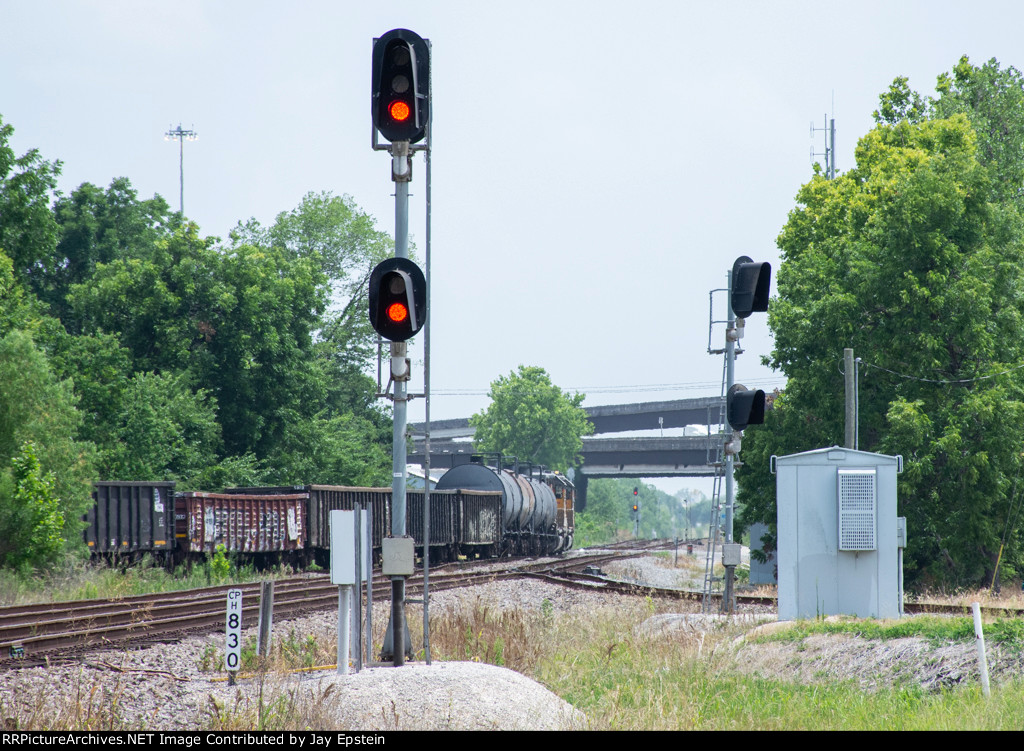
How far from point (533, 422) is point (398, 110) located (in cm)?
7946

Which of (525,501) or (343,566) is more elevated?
(343,566)

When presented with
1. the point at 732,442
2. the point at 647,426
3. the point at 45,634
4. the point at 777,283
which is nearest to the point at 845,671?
the point at 732,442

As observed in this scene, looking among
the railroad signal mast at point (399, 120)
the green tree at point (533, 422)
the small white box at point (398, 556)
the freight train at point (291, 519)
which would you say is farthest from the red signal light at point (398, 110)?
the green tree at point (533, 422)

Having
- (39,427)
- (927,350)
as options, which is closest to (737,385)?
(927,350)

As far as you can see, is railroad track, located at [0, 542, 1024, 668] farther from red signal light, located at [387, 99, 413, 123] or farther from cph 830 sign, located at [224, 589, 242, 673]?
red signal light, located at [387, 99, 413, 123]

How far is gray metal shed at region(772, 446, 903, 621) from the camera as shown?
15.6 metres

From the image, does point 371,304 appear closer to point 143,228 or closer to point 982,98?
point 982,98

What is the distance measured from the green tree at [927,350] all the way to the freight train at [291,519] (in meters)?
10.4

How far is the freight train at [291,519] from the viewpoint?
25734mm

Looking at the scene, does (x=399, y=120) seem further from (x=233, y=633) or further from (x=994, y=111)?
(x=994, y=111)

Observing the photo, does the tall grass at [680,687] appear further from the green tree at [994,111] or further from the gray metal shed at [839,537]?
the green tree at [994,111]

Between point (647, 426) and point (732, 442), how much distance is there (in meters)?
82.0

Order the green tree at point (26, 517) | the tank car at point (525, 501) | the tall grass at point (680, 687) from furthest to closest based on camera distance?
1. the tank car at point (525, 501)
2. the green tree at point (26, 517)
3. the tall grass at point (680, 687)

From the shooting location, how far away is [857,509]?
15.6m
